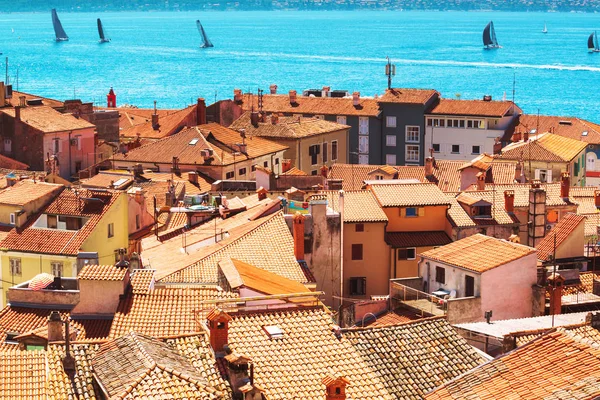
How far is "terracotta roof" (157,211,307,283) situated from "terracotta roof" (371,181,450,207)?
14.6 feet

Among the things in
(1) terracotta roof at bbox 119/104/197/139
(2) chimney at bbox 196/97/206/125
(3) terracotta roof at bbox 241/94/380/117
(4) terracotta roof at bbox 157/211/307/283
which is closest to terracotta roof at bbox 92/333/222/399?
(4) terracotta roof at bbox 157/211/307/283

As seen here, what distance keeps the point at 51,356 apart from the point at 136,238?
17.6 m

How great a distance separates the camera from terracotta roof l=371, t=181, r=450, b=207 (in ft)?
99.6

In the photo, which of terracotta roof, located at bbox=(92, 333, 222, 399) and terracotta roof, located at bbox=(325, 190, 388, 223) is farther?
terracotta roof, located at bbox=(325, 190, 388, 223)

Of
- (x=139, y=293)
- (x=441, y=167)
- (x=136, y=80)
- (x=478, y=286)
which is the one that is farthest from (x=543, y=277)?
(x=136, y=80)

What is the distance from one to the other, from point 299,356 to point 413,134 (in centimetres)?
5360

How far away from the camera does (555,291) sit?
75.5 ft

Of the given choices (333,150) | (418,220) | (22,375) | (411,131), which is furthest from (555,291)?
(411,131)

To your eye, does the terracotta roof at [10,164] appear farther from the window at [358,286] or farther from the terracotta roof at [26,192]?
the window at [358,286]

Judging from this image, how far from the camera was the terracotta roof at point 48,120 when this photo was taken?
5144 cm

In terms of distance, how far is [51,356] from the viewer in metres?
14.0

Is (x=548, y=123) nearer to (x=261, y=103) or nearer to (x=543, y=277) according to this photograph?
(x=261, y=103)

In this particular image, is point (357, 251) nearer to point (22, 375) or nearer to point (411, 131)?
point (22, 375)

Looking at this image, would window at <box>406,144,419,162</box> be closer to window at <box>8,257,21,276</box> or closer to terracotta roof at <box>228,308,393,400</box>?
window at <box>8,257,21,276</box>
